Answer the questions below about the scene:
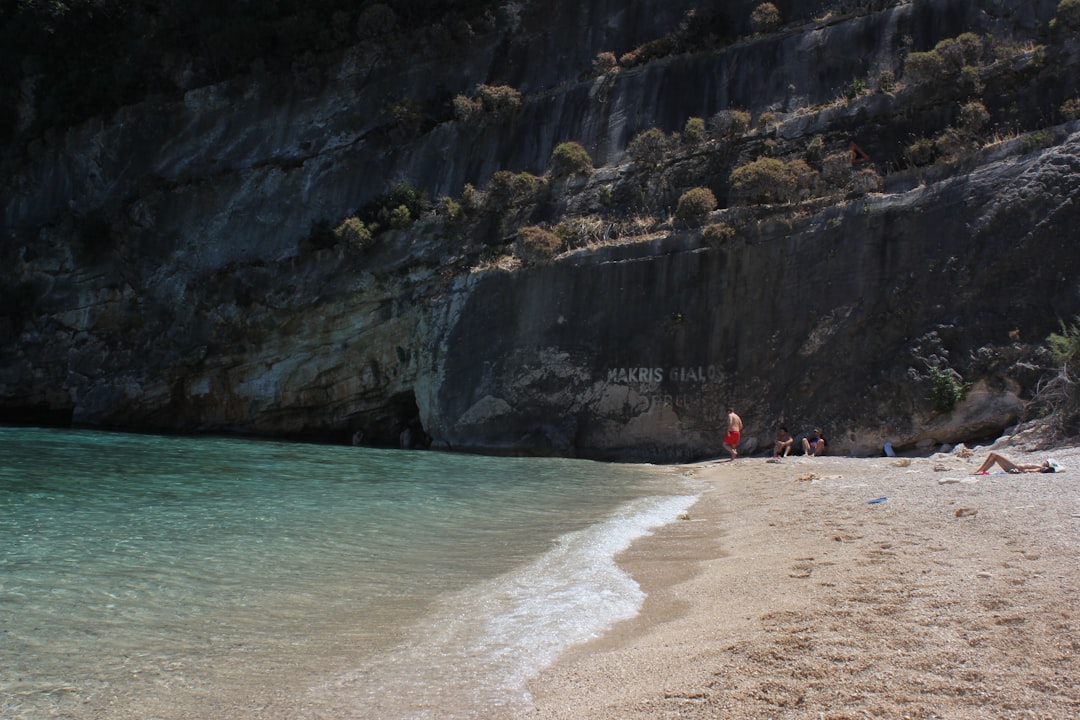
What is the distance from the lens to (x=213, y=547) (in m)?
9.17

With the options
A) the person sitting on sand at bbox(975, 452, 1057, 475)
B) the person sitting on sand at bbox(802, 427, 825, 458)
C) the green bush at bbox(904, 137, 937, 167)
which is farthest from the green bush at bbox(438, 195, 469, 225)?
the person sitting on sand at bbox(975, 452, 1057, 475)

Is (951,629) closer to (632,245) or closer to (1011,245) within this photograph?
(1011,245)

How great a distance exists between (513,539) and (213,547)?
10.8 ft

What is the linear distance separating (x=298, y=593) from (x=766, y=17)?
2730 cm

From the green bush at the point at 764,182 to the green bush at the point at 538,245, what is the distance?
5.40 metres

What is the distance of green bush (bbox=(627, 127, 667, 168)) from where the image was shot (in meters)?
26.8

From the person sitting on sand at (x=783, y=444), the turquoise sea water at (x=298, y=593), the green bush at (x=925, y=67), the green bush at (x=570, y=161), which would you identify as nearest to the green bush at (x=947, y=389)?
the person sitting on sand at (x=783, y=444)

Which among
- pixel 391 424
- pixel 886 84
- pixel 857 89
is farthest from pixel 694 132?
pixel 391 424

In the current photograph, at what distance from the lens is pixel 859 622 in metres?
5.12

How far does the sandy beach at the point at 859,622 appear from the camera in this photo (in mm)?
3969

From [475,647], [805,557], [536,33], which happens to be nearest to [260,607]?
[475,647]

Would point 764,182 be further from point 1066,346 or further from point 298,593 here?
point 298,593

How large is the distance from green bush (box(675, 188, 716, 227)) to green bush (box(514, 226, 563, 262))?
12.7 ft

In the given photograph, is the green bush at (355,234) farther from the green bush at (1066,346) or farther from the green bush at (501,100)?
the green bush at (1066,346)
